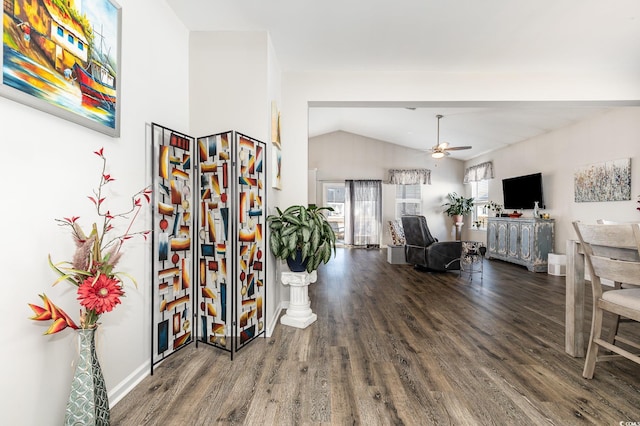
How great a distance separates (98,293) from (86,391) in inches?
17.6

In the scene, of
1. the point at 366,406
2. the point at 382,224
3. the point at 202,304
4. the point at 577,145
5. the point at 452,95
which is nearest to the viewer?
the point at 366,406

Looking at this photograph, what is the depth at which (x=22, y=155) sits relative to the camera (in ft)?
4.08

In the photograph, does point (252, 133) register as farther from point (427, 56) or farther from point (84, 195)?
point (427, 56)

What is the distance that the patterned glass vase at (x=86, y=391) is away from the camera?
1.36 meters

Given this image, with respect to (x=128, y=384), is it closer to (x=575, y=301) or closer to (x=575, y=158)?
(x=575, y=301)

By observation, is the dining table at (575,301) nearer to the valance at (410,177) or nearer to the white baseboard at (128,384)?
the white baseboard at (128,384)

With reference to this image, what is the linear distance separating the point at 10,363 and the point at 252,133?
81.1 inches

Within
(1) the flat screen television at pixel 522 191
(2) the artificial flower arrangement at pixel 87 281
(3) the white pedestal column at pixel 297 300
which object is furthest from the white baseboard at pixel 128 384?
(1) the flat screen television at pixel 522 191

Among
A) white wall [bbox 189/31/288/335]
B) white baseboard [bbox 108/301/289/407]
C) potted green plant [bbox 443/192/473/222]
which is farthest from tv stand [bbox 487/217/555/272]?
white baseboard [bbox 108/301/289/407]

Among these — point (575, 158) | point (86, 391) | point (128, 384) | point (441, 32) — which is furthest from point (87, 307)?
point (575, 158)

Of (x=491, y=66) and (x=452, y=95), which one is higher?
(x=491, y=66)

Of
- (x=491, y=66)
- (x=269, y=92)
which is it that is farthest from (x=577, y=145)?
(x=269, y=92)

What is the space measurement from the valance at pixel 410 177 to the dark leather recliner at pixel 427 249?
369 cm

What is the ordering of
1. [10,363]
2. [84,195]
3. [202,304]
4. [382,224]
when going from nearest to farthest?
[10,363], [84,195], [202,304], [382,224]
